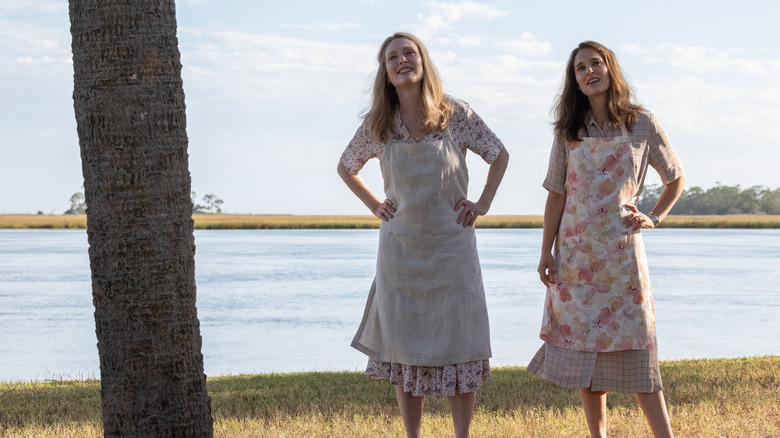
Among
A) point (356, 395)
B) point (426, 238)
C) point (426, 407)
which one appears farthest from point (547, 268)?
point (356, 395)

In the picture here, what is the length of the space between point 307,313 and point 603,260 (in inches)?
439

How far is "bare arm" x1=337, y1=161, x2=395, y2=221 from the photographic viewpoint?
395cm

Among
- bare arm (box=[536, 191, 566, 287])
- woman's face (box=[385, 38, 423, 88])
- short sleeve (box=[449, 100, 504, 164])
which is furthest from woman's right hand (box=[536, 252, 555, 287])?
woman's face (box=[385, 38, 423, 88])

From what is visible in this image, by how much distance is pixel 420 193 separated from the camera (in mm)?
3848

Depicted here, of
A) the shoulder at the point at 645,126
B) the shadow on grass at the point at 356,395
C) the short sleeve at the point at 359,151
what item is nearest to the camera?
the shoulder at the point at 645,126

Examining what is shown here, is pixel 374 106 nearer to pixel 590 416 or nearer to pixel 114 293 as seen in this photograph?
pixel 114 293

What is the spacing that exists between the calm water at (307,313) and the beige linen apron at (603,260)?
563 centimetres

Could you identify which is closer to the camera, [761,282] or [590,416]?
[590,416]

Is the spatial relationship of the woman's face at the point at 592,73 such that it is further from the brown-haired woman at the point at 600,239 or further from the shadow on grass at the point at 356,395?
the shadow on grass at the point at 356,395

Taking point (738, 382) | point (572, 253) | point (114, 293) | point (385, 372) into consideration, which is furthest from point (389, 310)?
point (738, 382)

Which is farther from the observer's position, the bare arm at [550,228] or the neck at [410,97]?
the neck at [410,97]

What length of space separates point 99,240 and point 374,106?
1455 mm

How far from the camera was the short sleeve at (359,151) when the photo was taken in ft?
13.4

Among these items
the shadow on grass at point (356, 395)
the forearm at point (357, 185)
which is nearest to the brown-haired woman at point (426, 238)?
the forearm at point (357, 185)
